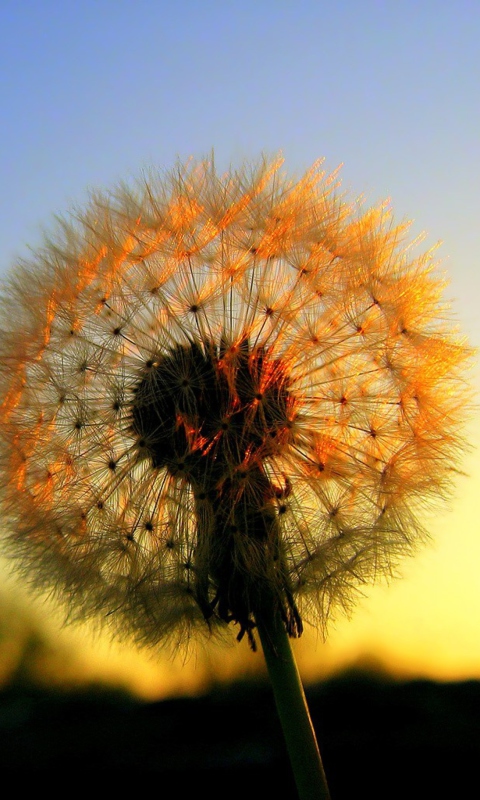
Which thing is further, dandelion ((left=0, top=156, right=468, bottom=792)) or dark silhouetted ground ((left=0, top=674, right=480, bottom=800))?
dark silhouetted ground ((left=0, top=674, right=480, bottom=800))

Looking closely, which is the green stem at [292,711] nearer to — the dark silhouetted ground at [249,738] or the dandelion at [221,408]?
the dandelion at [221,408]

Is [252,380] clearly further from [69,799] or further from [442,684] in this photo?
[69,799]

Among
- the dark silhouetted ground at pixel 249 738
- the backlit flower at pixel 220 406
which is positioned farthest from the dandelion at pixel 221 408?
the dark silhouetted ground at pixel 249 738

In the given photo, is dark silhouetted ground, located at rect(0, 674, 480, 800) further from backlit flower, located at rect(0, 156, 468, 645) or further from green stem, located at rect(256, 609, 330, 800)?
backlit flower, located at rect(0, 156, 468, 645)

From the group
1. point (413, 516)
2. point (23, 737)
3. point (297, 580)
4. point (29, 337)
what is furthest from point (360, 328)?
point (23, 737)

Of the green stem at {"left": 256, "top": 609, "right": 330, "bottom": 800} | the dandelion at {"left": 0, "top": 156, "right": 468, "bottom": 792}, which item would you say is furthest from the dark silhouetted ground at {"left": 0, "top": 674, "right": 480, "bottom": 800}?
the dandelion at {"left": 0, "top": 156, "right": 468, "bottom": 792}

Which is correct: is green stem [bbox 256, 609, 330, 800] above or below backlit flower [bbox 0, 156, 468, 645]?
below
